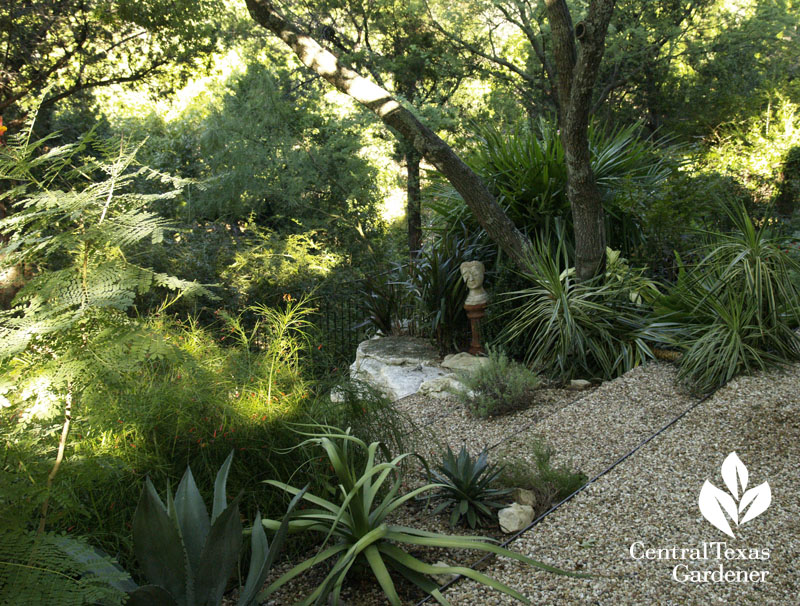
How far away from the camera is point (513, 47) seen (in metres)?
14.0

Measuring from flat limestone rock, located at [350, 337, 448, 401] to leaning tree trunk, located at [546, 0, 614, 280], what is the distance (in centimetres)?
165

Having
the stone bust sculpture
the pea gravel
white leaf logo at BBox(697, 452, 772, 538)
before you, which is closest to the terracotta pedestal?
the stone bust sculpture

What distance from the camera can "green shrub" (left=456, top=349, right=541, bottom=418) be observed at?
14.3 feet

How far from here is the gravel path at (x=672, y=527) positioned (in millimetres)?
2053

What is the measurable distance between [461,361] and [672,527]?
10.7 ft

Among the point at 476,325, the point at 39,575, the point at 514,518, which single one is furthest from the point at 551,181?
the point at 39,575

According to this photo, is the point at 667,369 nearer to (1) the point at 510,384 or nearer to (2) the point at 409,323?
(1) the point at 510,384

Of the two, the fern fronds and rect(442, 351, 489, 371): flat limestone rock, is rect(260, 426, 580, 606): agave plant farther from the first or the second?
rect(442, 351, 489, 371): flat limestone rock

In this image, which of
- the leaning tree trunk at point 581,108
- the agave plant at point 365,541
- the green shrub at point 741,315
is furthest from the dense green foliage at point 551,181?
the agave plant at point 365,541

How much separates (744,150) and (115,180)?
1056 centimetres

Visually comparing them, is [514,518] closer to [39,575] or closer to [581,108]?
[39,575]

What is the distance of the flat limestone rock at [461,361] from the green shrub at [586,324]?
1.35 ft

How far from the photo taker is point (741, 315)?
13.8ft

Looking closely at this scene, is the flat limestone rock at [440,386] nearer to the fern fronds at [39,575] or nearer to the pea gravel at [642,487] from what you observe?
the pea gravel at [642,487]
